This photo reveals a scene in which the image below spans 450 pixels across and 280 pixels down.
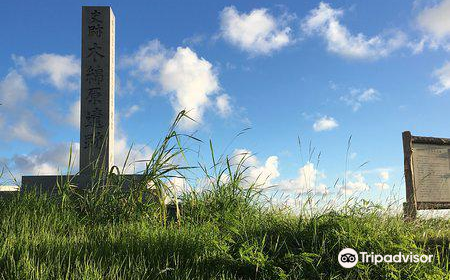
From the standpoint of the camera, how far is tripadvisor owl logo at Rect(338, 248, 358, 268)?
9.68ft

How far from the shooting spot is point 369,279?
2898mm

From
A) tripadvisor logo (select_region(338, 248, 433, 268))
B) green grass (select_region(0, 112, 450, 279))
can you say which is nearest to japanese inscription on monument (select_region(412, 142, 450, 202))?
green grass (select_region(0, 112, 450, 279))

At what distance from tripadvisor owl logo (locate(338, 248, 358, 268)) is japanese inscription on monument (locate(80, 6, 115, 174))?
5.57 metres

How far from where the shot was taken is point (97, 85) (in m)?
7.93

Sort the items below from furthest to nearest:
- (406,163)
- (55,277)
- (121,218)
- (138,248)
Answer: (406,163), (121,218), (138,248), (55,277)

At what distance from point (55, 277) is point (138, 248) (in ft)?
2.44

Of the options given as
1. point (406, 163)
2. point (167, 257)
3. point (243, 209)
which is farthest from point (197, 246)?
point (406, 163)

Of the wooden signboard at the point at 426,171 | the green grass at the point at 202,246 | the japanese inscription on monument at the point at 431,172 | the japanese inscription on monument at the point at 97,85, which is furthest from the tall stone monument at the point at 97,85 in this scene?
the japanese inscription on monument at the point at 431,172

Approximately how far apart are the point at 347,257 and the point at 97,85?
620 cm

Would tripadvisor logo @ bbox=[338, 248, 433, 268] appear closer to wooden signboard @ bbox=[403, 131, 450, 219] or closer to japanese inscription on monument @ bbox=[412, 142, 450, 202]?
wooden signboard @ bbox=[403, 131, 450, 219]

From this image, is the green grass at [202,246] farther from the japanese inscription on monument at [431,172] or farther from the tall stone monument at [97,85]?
the japanese inscription on monument at [431,172]

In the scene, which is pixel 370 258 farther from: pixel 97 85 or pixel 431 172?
pixel 97 85

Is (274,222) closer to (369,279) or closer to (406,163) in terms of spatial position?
(369,279)

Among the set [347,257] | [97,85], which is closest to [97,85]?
[97,85]
